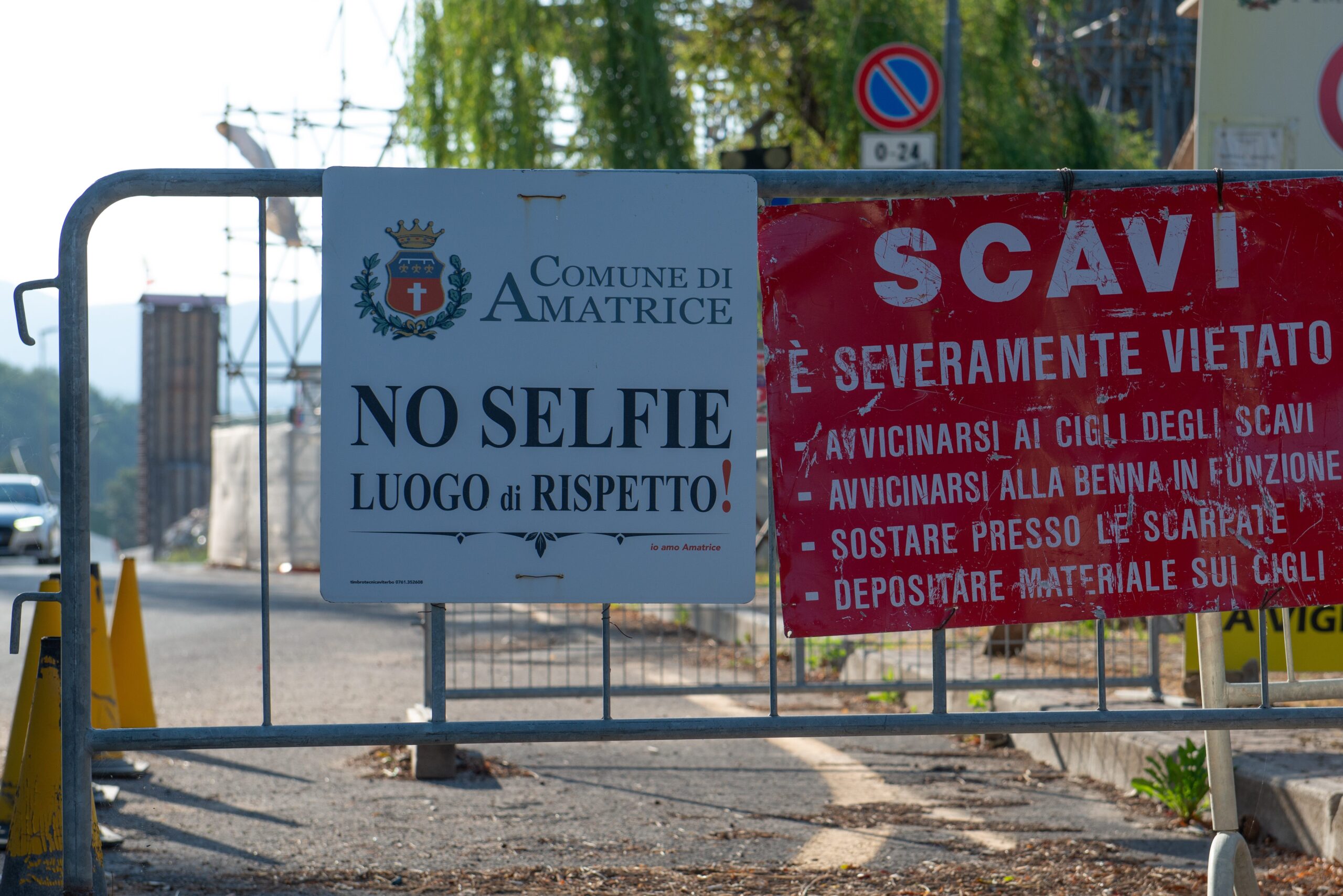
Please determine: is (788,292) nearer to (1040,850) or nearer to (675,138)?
(1040,850)

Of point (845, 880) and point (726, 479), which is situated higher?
point (726, 479)

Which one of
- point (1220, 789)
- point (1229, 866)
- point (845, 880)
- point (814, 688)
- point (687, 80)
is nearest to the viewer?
point (1229, 866)

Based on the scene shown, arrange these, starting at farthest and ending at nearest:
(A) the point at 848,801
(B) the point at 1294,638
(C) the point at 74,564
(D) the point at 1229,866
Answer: (A) the point at 848,801
(B) the point at 1294,638
(D) the point at 1229,866
(C) the point at 74,564

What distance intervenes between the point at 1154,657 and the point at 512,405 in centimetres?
414

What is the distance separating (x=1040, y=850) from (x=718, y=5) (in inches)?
559

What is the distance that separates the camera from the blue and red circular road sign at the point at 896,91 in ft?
38.8

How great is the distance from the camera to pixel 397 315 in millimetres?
3275

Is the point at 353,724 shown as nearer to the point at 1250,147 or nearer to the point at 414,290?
the point at 414,290

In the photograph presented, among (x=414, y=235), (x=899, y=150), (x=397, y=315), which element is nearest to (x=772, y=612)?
(x=397, y=315)

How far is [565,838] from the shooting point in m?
4.88

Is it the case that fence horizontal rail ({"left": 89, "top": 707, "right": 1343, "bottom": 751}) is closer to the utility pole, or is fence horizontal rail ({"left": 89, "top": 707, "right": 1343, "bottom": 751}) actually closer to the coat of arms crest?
the coat of arms crest

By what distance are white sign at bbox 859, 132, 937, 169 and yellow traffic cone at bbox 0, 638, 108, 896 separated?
341 inches

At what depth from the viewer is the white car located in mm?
27500

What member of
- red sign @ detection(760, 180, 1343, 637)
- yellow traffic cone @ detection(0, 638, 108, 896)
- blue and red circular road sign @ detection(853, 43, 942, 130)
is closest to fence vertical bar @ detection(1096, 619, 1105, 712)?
red sign @ detection(760, 180, 1343, 637)
